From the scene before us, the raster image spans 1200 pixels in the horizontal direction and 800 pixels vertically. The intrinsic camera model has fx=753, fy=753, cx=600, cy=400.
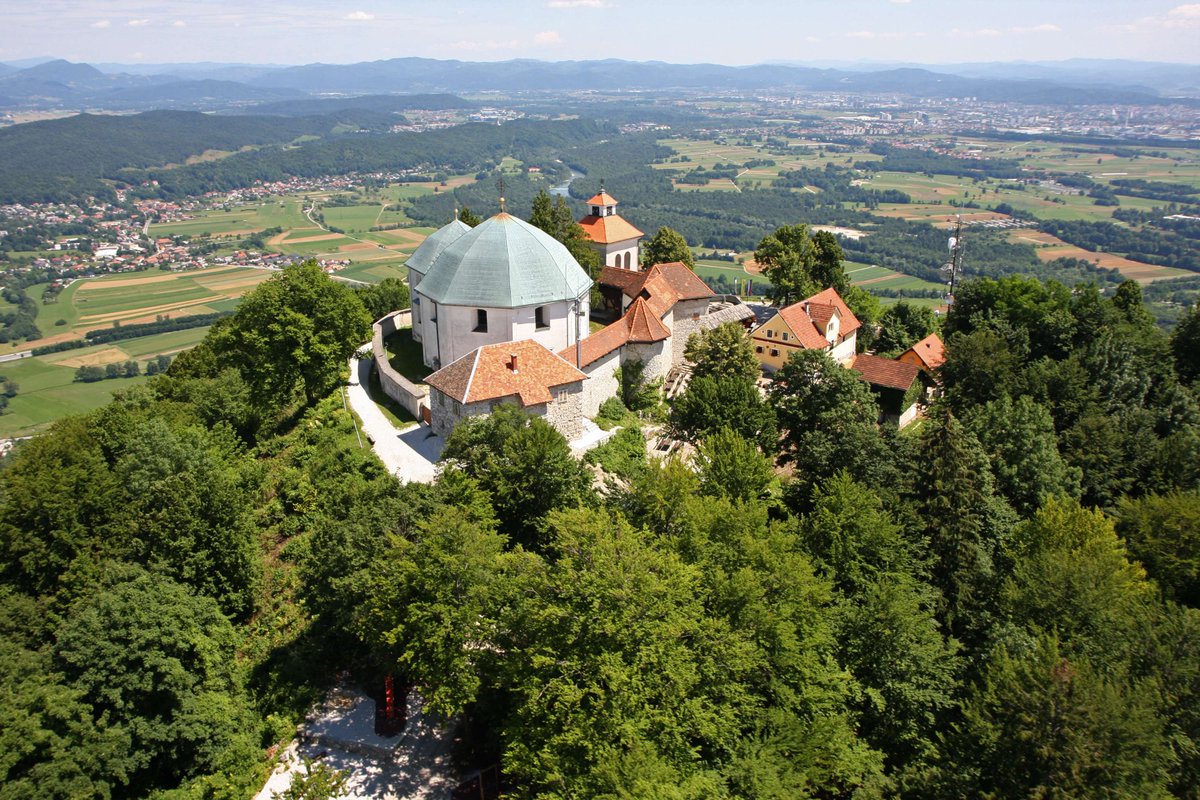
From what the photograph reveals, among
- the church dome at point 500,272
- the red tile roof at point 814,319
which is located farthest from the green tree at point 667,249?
the church dome at point 500,272

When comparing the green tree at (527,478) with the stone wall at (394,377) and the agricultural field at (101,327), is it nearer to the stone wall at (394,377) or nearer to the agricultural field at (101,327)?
the stone wall at (394,377)

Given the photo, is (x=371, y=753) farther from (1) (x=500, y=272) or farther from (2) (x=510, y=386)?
(1) (x=500, y=272)

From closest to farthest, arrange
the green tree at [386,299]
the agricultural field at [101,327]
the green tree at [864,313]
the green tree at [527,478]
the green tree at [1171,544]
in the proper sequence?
the green tree at [527,478]
the green tree at [1171,544]
the green tree at [864,313]
the green tree at [386,299]
the agricultural field at [101,327]

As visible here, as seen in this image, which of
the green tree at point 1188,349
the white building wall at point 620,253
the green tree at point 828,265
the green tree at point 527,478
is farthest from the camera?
the green tree at point 828,265

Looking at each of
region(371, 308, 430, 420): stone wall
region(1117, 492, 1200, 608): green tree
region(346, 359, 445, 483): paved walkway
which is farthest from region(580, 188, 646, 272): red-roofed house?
region(1117, 492, 1200, 608): green tree

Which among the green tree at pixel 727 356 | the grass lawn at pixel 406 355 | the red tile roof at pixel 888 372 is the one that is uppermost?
the green tree at pixel 727 356

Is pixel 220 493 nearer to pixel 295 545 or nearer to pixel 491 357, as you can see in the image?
pixel 295 545

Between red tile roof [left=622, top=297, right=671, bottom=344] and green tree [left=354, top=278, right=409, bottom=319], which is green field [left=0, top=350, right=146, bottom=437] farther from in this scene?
red tile roof [left=622, top=297, right=671, bottom=344]
